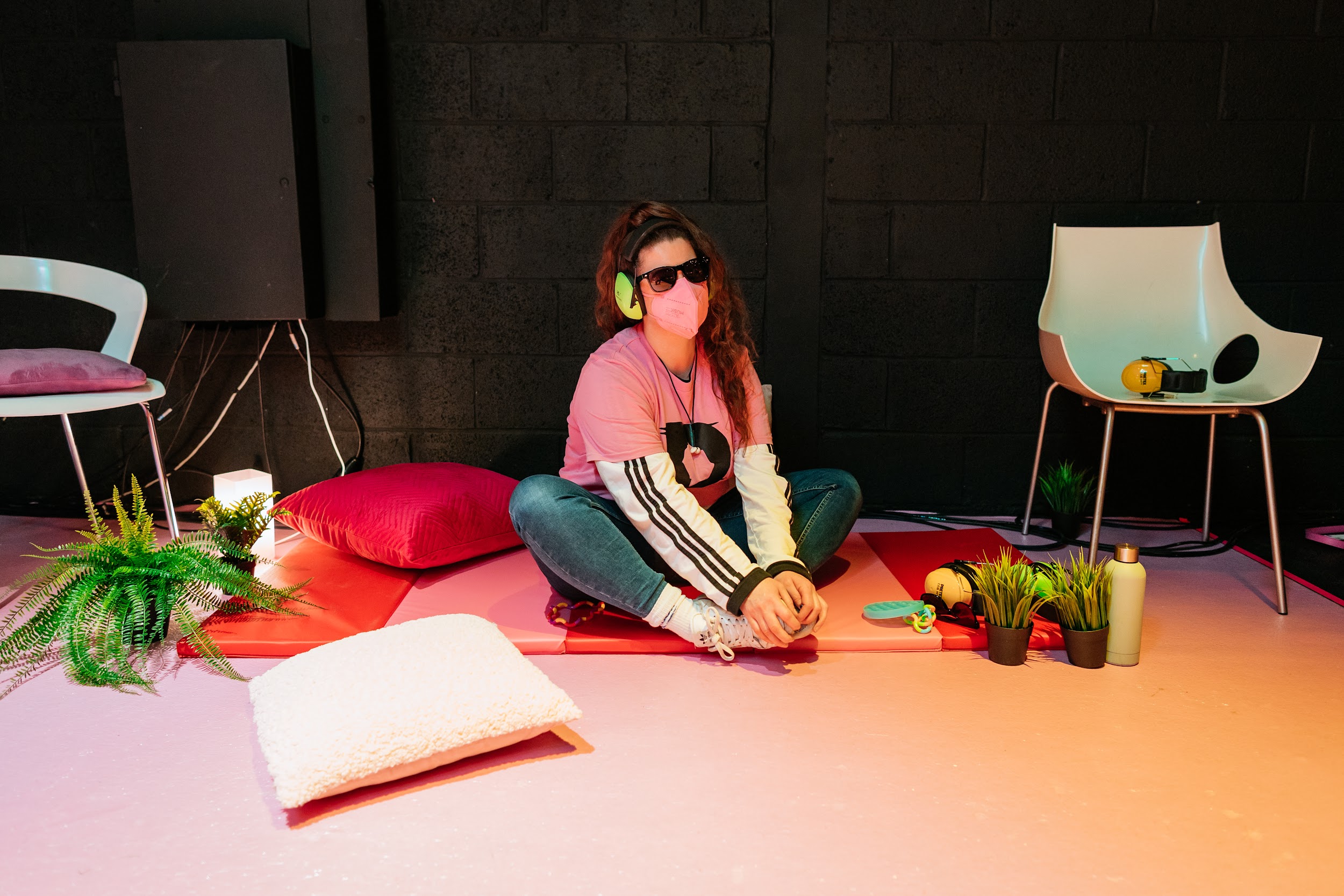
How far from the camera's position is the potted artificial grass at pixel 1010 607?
73.9 inches

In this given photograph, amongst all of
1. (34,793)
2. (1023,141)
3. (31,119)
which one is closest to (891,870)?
(34,793)

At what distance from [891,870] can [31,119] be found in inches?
128

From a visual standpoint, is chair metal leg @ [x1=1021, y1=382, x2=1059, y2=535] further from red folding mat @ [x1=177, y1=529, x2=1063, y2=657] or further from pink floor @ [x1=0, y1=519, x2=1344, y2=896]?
pink floor @ [x1=0, y1=519, x2=1344, y2=896]

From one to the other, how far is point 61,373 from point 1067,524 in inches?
104

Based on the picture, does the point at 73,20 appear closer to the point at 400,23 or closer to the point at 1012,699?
the point at 400,23

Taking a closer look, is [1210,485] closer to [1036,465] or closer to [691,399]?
[1036,465]

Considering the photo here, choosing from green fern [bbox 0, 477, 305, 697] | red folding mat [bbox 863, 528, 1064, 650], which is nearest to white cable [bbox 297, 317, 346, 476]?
green fern [bbox 0, 477, 305, 697]

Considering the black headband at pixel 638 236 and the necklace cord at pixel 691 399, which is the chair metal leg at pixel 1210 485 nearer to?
the necklace cord at pixel 691 399

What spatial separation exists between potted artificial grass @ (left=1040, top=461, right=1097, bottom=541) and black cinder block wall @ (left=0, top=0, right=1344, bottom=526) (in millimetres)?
254

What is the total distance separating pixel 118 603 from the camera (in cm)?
190

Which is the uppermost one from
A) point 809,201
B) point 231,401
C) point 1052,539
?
point 809,201

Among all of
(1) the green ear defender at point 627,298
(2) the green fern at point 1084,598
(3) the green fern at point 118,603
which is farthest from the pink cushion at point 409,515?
(2) the green fern at point 1084,598

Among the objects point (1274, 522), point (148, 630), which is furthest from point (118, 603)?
point (1274, 522)

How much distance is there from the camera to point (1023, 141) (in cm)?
289
